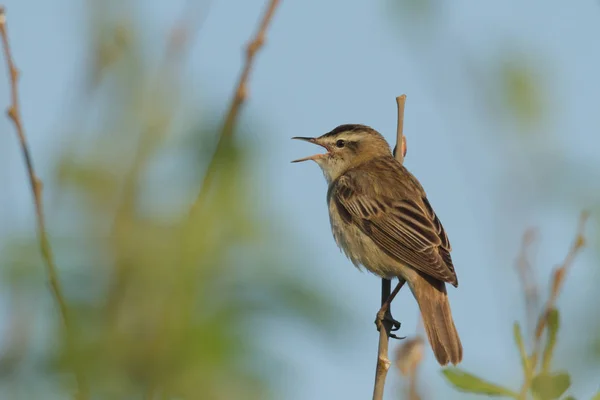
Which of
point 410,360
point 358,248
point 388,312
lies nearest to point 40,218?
point 410,360

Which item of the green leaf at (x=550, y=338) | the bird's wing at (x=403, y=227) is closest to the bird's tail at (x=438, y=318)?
the bird's wing at (x=403, y=227)

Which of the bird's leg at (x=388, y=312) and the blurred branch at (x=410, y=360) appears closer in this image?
the blurred branch at (x=410, y=360)

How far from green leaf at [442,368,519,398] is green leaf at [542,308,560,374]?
114 millimetres

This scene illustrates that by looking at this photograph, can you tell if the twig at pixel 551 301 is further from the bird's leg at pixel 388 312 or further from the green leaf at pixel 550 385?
the bird's leg at pixel 388 312

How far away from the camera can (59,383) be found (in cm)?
139

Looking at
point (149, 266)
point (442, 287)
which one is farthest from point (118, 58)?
point (442, 287)

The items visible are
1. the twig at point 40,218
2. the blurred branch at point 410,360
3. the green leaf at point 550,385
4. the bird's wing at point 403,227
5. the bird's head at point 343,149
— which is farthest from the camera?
the bird's head at point 343,149

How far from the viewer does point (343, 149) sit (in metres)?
7.62

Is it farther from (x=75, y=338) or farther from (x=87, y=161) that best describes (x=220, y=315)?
(x=87, y=161)

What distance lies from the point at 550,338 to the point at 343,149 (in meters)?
5.87

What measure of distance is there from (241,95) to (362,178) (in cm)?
562

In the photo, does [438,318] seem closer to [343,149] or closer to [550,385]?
[343,149]

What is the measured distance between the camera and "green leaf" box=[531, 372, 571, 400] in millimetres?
1698

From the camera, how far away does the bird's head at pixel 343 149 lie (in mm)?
7547
